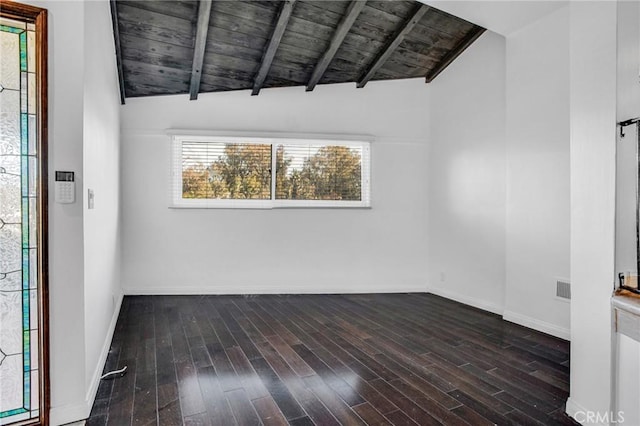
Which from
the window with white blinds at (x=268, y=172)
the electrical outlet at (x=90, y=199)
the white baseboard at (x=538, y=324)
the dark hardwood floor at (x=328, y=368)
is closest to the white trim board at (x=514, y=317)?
the white baseboard at (x=538, y=324)

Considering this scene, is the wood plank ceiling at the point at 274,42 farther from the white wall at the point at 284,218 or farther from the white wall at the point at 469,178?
the white wall at the point at 469,178

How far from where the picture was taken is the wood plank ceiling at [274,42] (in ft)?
11.6

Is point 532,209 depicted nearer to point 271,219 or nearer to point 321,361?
point 321,361

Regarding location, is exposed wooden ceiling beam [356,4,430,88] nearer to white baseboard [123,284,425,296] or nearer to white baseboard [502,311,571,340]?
white baseboard [123,284,425,296]

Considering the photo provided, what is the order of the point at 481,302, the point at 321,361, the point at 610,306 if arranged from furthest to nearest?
the point at 481,302, the point at 321,361, the point at 610,306

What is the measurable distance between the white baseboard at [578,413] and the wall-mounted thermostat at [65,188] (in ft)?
9.91

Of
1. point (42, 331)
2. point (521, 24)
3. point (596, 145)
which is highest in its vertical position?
point (521, 24)

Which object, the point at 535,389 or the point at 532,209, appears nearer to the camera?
the point at 535,389

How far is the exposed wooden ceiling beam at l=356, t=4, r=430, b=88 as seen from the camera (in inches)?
147

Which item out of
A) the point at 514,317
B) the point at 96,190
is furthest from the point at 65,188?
the point at 514,317

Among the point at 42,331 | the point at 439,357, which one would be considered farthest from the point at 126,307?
the point at 439,357

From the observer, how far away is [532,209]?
11.9ft

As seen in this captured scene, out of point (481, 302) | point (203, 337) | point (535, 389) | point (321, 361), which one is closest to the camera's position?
point (535, 389)

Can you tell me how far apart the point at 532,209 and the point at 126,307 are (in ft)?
14.8
